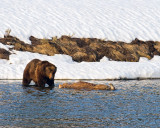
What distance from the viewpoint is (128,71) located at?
27.5m

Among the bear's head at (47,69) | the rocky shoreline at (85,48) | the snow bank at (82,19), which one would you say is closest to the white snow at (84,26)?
the snow bank at (82,19)

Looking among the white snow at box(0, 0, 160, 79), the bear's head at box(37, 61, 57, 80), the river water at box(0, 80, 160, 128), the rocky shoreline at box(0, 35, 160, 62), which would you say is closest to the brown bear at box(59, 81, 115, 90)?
the river water at box(0, 80, 160, 128)

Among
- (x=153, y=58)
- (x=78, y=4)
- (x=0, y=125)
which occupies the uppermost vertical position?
(x=78, y=4)

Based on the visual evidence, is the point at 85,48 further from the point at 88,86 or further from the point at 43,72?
the point at 88,86

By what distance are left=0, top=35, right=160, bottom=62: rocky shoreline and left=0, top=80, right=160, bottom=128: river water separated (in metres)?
14.7

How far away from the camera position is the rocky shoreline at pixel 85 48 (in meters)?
33.9

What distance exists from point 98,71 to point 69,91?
29.0ft

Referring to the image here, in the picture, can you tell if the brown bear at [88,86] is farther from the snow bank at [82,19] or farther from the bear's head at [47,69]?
the snow bank at [82,19]

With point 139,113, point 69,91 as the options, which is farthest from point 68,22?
point 139,113

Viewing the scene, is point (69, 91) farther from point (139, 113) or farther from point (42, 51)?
point (42, 51)

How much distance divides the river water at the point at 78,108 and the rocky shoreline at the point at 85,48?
48.2 feet

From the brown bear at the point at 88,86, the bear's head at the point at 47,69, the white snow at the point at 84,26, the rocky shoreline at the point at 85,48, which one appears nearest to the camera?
the brown bear at the point at 88,86

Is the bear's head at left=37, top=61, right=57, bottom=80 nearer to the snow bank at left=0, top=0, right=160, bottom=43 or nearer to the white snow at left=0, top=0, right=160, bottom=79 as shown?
the white snow at left=0, top=0, right=160, bottom=79

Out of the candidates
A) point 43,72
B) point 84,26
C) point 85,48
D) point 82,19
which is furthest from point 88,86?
point 82,19
